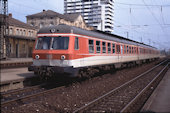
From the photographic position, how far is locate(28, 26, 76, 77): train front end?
32.6 feet

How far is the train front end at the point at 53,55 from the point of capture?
993 cm

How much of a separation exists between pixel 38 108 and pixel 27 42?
33.9 metres

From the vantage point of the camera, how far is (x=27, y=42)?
39219mm

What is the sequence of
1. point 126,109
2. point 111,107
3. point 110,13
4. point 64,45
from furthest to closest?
1. point 110,13
2. point 64,45
3. point 111,107
4. point 126,109

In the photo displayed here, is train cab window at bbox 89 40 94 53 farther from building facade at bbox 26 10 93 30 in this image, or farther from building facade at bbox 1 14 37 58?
building facade at bbox 26 10 93 30

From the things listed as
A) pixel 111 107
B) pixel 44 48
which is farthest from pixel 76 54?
pixel 111 107

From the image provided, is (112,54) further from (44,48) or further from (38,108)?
(38,108)

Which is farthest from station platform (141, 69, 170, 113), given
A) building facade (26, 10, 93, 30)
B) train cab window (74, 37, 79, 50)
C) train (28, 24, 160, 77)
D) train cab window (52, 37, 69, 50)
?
building facade (26, 10, 93, 30)

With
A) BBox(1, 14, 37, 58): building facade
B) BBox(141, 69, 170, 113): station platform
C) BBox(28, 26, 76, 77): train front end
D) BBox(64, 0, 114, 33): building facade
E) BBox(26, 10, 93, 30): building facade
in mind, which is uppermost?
BBox(64, 0, 114, 33): building facade

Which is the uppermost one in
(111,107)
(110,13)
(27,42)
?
(110,13)

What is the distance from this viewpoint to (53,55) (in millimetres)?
10219

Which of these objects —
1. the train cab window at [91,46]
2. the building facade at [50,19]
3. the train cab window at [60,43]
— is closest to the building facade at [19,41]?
the building facade at [50,19]

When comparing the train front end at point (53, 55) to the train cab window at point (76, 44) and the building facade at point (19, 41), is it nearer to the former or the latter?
the train cab window at point (76, 44)

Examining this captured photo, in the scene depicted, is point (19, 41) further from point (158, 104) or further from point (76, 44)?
point (158, 104)
